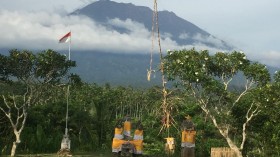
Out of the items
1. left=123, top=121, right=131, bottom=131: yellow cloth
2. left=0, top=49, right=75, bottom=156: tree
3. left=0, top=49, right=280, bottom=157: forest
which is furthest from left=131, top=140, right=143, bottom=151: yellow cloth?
left=0, top=49, right=75, bottom=156: tree

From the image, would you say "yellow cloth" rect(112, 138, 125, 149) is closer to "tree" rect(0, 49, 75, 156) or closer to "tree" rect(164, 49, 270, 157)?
"tree" rect(164, 49, 270, 157)

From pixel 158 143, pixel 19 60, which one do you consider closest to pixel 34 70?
pixel 19 60

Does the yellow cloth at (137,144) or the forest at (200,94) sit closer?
the yellow cloth at (137,144)

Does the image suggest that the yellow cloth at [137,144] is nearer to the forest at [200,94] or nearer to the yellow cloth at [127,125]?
the yellow cloth at [127,125]

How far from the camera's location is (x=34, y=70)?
18312 mm

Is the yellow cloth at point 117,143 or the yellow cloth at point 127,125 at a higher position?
the yellow cloth at point 127,125

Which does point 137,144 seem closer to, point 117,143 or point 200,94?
point 117,143

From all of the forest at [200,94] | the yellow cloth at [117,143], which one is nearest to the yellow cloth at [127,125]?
the yellow cloth at [117,143]

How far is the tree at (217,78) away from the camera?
1727 centimetres

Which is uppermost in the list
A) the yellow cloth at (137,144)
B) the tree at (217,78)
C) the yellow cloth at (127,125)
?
the tree at (217,78)

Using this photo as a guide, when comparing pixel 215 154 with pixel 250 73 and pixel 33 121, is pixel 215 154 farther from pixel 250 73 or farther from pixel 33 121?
pixel 33 121

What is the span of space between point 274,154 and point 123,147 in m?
6.72

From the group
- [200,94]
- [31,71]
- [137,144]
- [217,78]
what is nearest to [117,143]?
[137,144]

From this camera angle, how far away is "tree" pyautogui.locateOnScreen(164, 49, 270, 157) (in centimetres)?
1727
